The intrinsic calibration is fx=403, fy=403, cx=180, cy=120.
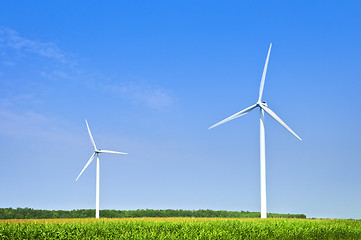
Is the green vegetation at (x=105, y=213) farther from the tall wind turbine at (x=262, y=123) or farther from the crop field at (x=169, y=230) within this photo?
the crop field at (x=169, y=230)

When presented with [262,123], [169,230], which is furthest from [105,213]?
[169,230]

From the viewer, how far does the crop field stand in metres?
15.5

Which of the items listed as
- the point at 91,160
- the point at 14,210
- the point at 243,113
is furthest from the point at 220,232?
the point at 14,210

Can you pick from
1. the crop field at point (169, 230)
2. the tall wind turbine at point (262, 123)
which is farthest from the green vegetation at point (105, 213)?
the crop field at point (169, 230)

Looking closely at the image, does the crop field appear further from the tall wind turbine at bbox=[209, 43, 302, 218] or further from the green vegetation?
the green vegetation

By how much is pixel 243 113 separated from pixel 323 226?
1099 centimetres

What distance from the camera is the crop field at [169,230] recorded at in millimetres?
15462

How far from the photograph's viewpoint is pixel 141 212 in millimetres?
49906

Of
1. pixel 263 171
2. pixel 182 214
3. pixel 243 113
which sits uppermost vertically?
pixel 243 113

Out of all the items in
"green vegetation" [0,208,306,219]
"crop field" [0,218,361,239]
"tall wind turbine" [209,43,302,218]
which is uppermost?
"tall wind turbine" [209,43,302,218]

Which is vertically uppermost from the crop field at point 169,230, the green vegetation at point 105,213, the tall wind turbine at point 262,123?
the tall wind turbine at point 262,123

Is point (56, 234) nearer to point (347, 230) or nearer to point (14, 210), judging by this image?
point (347, 230)

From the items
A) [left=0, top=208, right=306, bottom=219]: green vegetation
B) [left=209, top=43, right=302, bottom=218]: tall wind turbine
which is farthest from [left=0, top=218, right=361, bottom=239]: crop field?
[left=0, top=208, right=306, bottom=219]: green vegetation

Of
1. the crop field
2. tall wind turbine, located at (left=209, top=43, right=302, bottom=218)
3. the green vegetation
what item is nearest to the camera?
the crop field
